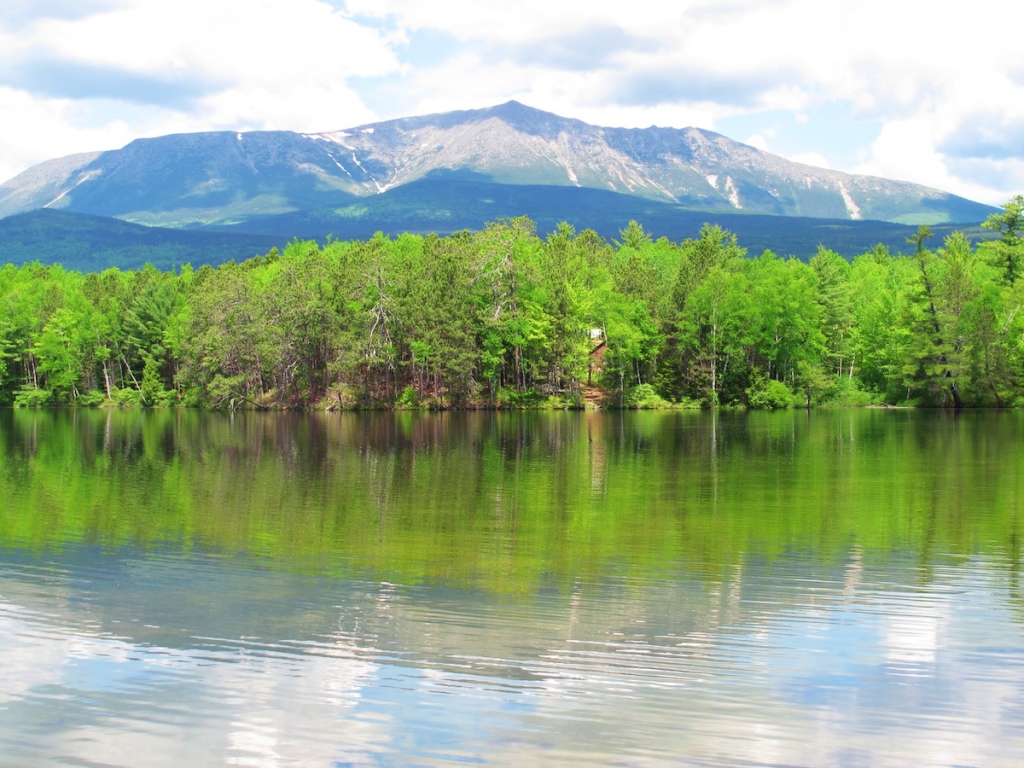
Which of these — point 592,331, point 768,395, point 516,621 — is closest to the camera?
point 516,621

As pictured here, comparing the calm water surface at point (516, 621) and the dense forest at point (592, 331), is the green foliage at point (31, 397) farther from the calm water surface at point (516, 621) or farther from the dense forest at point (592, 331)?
the calm water surface at point (516, 621)

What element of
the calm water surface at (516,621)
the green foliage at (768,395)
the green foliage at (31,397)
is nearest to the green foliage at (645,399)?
the green foliage at (768,395)

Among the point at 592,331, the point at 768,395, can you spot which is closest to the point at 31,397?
the point at 592,331

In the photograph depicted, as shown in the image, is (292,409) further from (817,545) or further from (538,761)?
(538,761)

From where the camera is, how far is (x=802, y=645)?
13.2 meters

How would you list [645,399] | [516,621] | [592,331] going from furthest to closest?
[592,331] < [645,399] < [516,621]

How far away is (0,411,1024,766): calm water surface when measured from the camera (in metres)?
10.3

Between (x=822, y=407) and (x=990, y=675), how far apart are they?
76.5 metres

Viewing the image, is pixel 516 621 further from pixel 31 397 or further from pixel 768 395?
pixel 31 397

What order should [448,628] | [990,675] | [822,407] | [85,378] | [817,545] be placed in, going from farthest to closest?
[85,378] → [822,407] → [817,545] → [448,628] → [990,675]

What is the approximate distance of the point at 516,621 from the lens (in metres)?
14.4

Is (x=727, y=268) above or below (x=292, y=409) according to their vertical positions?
above

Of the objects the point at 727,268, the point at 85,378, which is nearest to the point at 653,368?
the point at 727,268

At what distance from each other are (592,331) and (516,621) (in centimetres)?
8024
